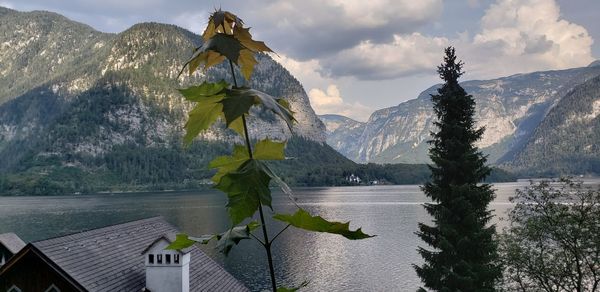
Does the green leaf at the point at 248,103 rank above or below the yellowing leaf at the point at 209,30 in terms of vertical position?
below

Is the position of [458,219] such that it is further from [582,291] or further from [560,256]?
[582,291]

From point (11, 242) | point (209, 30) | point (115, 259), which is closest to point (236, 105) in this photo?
point (209, 30)

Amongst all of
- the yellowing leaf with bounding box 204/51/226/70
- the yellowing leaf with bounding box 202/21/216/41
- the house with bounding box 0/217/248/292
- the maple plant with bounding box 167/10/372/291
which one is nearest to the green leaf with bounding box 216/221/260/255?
the maple plant with bounding box 167/10/372/291

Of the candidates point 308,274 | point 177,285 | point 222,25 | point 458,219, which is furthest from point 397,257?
point 222,25

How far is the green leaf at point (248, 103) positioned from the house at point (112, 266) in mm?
22401

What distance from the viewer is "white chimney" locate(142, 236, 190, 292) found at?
2475 centimetres

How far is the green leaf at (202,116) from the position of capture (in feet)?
5.98

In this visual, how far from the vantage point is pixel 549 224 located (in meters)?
31.3

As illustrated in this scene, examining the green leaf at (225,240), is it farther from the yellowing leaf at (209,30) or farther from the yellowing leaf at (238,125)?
the yellowing leaf at (209,30)

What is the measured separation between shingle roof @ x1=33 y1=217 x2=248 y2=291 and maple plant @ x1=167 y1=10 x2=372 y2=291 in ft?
72.5

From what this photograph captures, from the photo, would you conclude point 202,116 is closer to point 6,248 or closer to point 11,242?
point 6,248

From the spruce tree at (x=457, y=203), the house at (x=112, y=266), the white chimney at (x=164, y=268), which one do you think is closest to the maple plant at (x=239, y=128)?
the house at (x=112, y=266)

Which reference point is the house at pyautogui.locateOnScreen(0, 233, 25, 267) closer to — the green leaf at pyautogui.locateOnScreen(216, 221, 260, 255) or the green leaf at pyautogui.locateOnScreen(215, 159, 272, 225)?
the green leaf at pyautogui.locateOnScreen(216, 221, 260, 255)

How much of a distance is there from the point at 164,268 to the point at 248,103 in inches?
977
